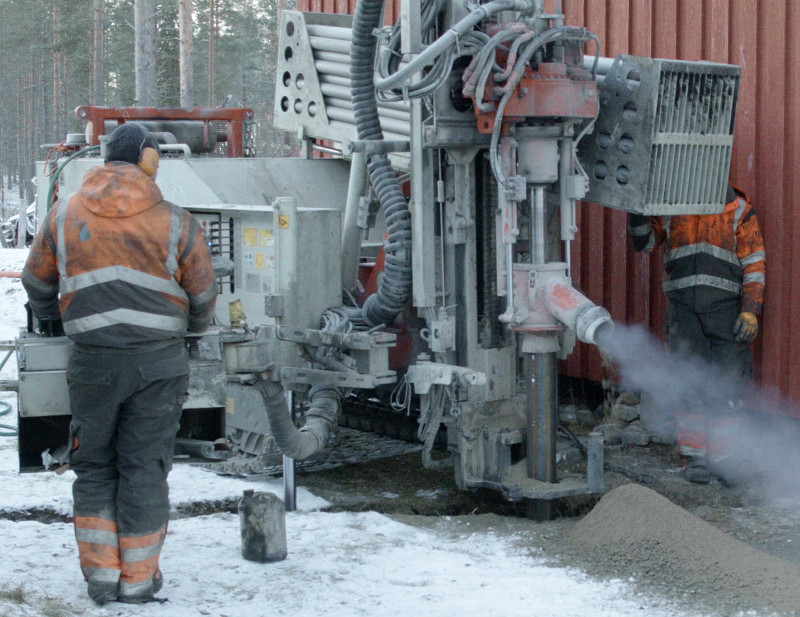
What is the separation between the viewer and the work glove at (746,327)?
6.59 meters

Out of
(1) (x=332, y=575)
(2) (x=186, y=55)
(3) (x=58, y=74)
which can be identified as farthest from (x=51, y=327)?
(3) (x=58, y=74)

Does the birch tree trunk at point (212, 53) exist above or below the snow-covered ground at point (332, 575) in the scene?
above

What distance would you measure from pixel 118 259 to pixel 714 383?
3.95 meters

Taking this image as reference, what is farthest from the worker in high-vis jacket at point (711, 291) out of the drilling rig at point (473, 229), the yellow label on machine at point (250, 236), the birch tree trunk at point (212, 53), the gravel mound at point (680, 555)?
the birch tree trunk at point (212, 53)

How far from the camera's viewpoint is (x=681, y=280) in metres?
6.77

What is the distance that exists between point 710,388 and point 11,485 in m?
4.25

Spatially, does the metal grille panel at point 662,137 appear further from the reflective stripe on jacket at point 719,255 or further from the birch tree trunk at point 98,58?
the birch tree trunk at point 98,58

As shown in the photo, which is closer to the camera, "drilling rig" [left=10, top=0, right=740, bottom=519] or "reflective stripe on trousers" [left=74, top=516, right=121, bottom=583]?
"reflective stripe on trousers" [left=74, top=516, right=121, bottom=583]

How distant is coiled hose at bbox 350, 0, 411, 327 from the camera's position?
19.2ft

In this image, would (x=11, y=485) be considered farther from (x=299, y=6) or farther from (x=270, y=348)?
(x=299, y=6)

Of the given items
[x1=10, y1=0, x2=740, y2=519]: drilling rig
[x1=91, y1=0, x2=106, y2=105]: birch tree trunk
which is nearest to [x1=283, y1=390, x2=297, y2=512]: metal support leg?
[x1=10, y1=0, x2=740, y2=519]: drilling rig

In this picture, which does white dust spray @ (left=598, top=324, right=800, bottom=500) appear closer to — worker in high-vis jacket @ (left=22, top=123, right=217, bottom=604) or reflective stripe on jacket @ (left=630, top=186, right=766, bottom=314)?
reflective stripe on jacket @ (left=630, top=186, right=766, bottom=314)

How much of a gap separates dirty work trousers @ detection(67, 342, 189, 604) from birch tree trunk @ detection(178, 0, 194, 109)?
15607 millimetres

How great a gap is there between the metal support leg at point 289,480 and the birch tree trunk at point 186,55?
14357 millimetres
